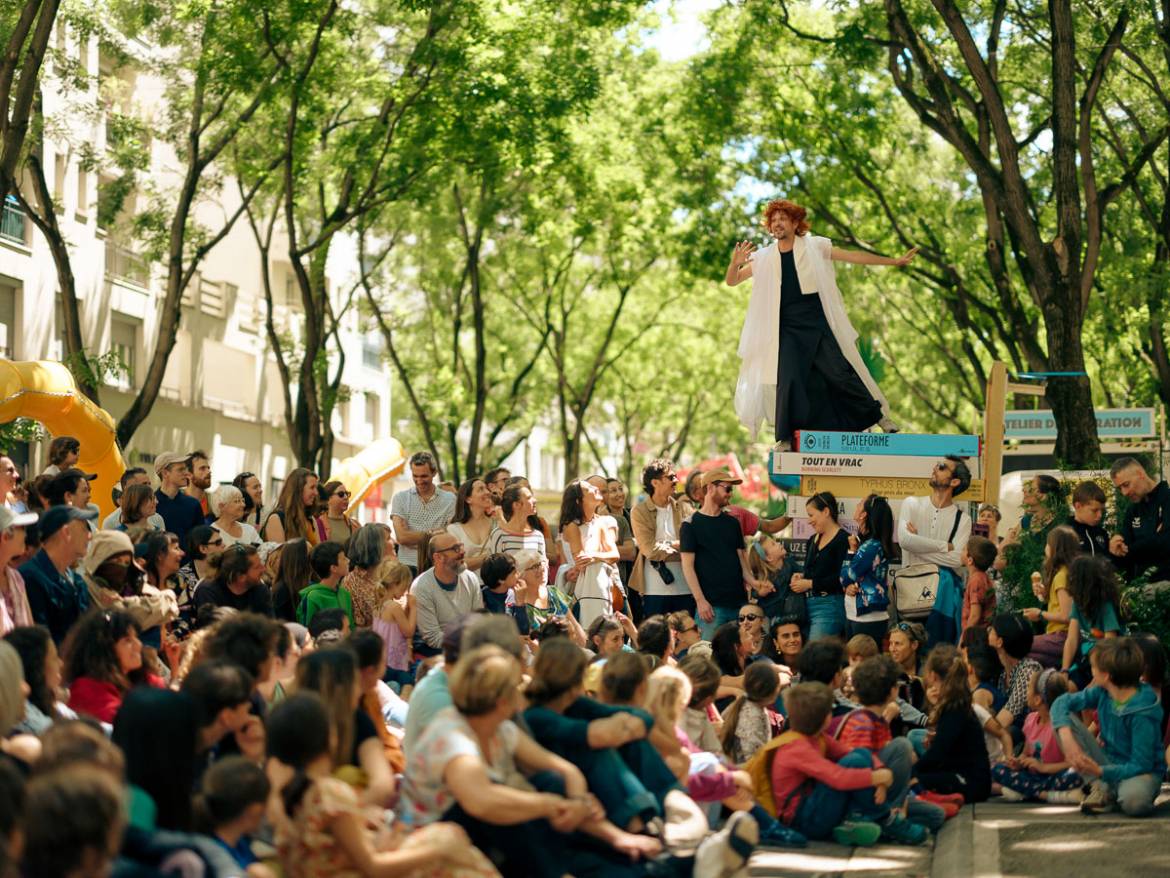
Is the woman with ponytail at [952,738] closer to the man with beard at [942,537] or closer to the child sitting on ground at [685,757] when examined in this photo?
the child sitting on ground at [685,757]

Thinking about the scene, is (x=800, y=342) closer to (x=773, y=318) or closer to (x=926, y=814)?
(x=773, y=318)

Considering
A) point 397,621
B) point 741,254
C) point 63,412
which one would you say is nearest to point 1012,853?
point 397,621

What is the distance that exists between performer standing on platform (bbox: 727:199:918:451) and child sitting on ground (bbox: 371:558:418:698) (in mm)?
4220

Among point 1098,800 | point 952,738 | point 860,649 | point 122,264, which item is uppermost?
point 122,264

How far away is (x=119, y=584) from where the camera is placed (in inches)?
399

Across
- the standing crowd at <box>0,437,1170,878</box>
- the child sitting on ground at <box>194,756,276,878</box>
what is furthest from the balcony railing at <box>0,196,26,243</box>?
the child sitting on ground at <box>194,756,276,878</box>

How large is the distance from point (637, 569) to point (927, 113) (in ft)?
25.4

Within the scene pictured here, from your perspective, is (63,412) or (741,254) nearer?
(741,254)

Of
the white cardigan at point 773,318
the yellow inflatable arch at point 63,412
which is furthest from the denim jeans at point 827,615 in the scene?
the yellow inflatable arch at point 63,412

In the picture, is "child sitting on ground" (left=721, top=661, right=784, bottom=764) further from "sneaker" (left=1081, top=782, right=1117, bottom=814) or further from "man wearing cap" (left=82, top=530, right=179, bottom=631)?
"man wearing cap" (left=82, top=530, right=179, bottom=631)

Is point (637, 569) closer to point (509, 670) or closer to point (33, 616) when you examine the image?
point (33, 616)

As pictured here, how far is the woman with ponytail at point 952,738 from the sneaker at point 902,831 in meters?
0.93

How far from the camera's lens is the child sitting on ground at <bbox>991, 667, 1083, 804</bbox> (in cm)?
1098

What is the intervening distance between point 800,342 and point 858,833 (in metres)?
5.79
